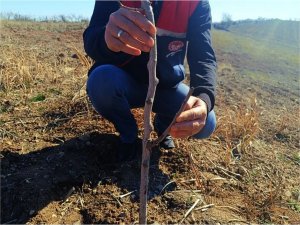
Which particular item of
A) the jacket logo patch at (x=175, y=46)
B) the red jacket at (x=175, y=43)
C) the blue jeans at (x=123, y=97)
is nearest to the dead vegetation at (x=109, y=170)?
the blue jeans at (x=123, y=97)

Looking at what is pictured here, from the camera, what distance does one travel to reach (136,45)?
114 cm

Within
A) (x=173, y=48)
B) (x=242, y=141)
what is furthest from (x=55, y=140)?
(x=242, y=141)

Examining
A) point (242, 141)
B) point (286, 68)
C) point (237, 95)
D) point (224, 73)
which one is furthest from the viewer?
point (286, 68)

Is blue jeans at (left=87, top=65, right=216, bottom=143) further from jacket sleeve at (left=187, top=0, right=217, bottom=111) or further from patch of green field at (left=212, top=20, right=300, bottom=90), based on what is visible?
patch of green field at (left=212, top=20, right=300, bottom=90)

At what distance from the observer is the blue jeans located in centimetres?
187

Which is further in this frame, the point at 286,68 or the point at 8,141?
the point at 286,68

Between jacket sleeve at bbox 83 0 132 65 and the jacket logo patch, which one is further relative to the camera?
the jacket logo patch

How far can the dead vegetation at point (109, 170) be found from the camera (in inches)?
63.9

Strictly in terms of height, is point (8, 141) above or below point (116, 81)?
below

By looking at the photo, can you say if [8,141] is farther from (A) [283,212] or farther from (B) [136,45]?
(A) [283,212]

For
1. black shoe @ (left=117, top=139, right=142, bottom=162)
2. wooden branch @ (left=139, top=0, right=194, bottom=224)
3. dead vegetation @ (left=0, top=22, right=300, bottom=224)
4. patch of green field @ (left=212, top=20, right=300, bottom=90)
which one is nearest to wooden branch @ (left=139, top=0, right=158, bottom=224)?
wooden branch @ (left=139, top=0, right=194, bottom=224)

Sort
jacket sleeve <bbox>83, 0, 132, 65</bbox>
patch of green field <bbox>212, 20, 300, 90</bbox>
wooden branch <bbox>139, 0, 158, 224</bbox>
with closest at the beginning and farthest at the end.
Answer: wooden branch <bbox>139, 0, 158, 224</bbox> → jacket sleeve <bbox>83, 0, 132, 65</bbox> → patch of green field <bbox>212, 20, 300, 90</bbox>

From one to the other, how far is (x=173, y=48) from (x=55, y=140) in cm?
77

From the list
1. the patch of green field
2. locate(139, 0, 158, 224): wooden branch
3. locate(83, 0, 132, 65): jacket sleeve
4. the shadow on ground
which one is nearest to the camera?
locate(139, 0, 158, 224): wooden branch
